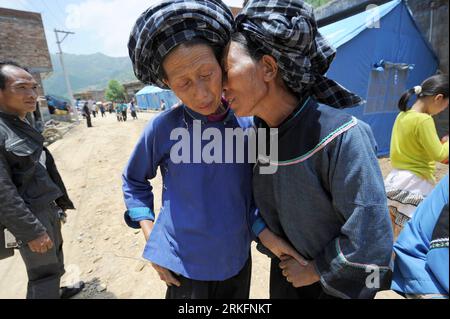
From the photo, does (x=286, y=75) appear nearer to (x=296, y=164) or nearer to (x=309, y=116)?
(x=309, y=116)

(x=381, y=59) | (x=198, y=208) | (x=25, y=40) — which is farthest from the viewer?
(x=25, y=40)

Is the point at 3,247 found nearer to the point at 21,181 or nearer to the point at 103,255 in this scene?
the point at 21,181

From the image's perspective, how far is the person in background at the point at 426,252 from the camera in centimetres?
87

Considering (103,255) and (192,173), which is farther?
(103,255)

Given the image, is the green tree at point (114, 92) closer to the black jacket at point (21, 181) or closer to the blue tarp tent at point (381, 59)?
the blue tarp tent at point (381, 59)

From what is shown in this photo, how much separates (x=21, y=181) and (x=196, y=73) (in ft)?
5.74

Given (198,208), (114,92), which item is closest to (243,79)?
(198,208)

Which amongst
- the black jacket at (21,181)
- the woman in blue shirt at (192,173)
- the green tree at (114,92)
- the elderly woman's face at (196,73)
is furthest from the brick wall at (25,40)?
the green tree at (114,92)

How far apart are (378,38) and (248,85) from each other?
6705 mm

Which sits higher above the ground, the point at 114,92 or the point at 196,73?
the point at 196,73

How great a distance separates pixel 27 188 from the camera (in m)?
2.05

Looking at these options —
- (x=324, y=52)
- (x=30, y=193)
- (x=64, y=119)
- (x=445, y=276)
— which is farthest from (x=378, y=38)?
(x=64, y=119)

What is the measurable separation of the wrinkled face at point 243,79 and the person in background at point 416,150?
1.67 m
